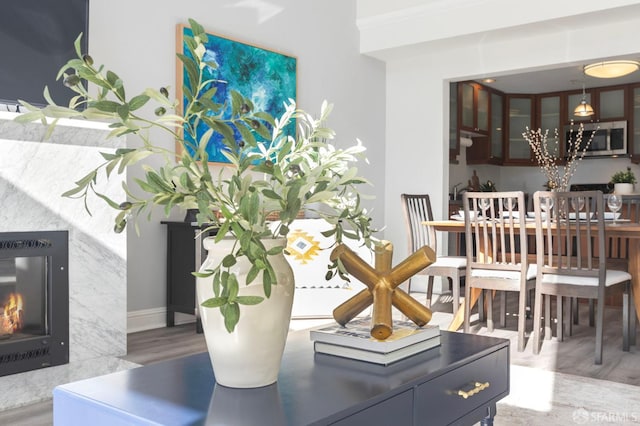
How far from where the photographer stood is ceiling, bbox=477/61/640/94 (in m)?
7.16

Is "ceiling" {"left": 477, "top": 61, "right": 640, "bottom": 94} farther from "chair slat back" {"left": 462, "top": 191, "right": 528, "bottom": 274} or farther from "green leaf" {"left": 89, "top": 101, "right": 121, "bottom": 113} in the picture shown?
"green leaf" {"left": 89, "top": 101, "right": 121, "bottom": 113}

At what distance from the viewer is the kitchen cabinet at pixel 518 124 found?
841 centimetres

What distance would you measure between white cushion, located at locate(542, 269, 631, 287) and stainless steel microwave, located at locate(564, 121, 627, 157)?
14.7 feet

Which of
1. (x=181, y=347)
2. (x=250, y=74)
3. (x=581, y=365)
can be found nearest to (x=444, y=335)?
(x=581, y=365)

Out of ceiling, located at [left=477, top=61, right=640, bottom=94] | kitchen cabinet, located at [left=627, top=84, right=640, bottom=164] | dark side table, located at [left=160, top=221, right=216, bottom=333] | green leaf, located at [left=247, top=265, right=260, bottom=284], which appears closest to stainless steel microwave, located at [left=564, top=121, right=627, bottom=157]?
kitchen cabinet, located at [left=627, top=84, right=640, bottom=164]

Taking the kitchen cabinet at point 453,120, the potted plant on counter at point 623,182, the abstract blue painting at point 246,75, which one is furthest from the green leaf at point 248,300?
the potted plant on counter at point 623,182

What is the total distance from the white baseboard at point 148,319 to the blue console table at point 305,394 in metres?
2.79

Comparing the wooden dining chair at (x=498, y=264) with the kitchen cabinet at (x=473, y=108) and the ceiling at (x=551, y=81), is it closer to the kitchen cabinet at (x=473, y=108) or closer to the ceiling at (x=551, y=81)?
the kitchen cabinet at (x=473, y=108)

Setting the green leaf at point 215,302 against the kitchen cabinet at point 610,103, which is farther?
the kitchen cabinet at point 610,103

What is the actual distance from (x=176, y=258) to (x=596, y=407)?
2.76m

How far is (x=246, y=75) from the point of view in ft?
15.8

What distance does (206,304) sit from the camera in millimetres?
1042

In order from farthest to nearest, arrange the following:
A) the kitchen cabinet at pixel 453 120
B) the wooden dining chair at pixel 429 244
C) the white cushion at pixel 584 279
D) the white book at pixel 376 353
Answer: the kitchen cabinet at pixel 453 120, the wooden dining chair at pixel 429 244, the white cushion at pixel 584 279, the white book at pixel 376 353

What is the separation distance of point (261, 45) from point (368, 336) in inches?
156
